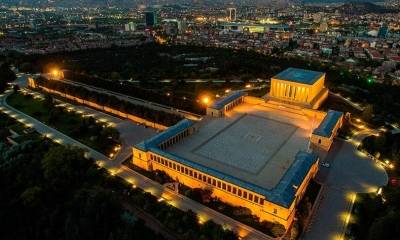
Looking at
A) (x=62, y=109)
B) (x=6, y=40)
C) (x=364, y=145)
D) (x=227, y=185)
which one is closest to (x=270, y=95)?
(x=364, y=145)

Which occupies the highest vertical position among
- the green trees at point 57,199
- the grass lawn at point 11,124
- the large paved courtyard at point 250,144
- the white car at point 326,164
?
the large paved courtyard at point 250,144

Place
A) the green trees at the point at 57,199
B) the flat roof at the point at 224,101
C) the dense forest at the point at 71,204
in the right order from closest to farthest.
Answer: the dense forest at the point at 71,204 → the green trees at the point at 57,199 → the flat roof at the point at 224,101

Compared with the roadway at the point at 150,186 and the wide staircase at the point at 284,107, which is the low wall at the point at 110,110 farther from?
the wide staircase at the point at 284,107

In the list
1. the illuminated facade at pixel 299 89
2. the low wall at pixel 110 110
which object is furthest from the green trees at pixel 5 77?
the illuminated facade at pixel 299 89

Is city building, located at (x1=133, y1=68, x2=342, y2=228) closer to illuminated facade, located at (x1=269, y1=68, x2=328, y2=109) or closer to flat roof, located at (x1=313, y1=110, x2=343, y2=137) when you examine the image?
flat roof, located at (x1=313, y1=110, x2=343, y2=137)

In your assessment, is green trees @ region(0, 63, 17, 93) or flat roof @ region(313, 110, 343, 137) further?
green trees @ region(0, 63, 17, 93)

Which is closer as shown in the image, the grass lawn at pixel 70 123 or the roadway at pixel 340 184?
the roadway at pixel 340 184

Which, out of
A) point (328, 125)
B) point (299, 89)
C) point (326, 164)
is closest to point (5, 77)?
point (299, 89)

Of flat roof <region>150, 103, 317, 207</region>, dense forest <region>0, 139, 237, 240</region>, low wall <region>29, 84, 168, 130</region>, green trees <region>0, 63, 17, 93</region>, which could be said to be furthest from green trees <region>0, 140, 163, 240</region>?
green trees <region>0, 63, 17, 93</region>
